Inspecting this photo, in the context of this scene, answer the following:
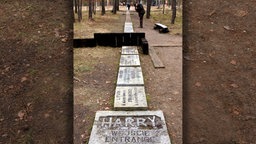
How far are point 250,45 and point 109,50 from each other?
8.76 meters

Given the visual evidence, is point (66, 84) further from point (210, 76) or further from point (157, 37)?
point (157, 37)

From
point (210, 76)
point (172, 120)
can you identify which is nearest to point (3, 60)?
point (210, 76)

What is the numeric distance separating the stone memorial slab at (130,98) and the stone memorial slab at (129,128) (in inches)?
6.8

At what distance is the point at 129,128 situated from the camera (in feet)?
13.1

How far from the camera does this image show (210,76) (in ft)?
6.72

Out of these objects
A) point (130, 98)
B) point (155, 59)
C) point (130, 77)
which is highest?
point (155, 59)

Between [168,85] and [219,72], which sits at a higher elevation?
[219,72]

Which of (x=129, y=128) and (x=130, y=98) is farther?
(x=130, y=98)

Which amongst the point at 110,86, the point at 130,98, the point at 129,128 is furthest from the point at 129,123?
the point at 110,86

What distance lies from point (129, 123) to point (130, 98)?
0.99 m

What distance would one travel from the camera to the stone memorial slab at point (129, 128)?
11.9 feet

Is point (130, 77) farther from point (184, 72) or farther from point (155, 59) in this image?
point (184, 72)

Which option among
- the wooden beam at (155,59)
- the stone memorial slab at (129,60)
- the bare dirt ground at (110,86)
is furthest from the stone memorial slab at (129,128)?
the wooden beam at (155,59)

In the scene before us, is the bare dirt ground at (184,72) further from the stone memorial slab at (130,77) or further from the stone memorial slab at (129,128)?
the stone memorial slab at (130,77)
